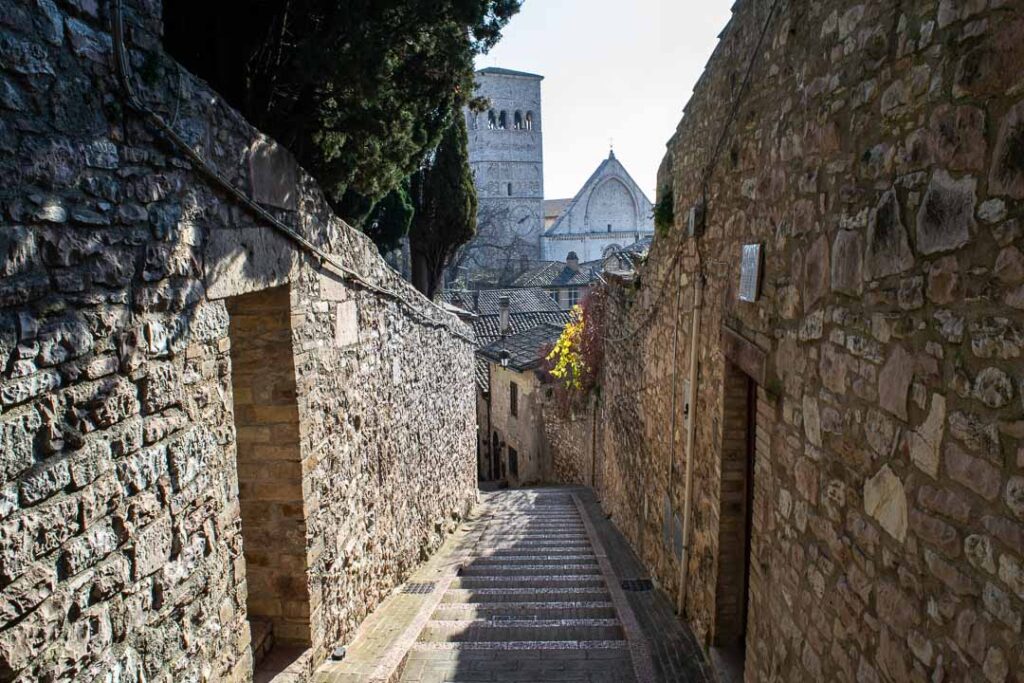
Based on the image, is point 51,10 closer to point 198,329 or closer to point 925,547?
point 198,329

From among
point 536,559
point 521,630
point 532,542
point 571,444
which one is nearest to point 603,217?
point 571,444

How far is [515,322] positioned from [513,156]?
25766 mm

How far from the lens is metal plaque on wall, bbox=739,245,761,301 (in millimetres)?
3818

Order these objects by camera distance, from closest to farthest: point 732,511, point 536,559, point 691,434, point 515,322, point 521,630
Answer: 1. point 732,511
2. point 691,434
3. point 521,630
4. point 536,559
5. point 515,322

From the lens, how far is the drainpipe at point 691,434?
17.4ft

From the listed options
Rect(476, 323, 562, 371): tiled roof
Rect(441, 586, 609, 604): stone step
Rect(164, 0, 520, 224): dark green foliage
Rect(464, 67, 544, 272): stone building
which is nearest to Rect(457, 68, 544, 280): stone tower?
Rect(464, 67, 544, 272): stone building

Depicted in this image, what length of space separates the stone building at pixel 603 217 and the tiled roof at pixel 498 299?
16705 mm

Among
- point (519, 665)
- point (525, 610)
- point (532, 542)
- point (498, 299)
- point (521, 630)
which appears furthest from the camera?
point (498, 299)

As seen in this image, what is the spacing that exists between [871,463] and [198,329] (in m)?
2.78

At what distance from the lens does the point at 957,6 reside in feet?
6.71

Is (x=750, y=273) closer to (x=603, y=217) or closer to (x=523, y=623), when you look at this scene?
(x=523, y=623)

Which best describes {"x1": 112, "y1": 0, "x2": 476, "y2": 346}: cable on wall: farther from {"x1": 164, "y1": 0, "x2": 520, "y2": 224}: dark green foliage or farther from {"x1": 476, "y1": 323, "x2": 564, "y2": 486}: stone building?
{"x1": 476, "y1": 323, "x2": 564, "y2": 486}: stone building

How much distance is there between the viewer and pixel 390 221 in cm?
1112

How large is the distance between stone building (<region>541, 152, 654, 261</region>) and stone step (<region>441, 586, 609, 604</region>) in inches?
1703
